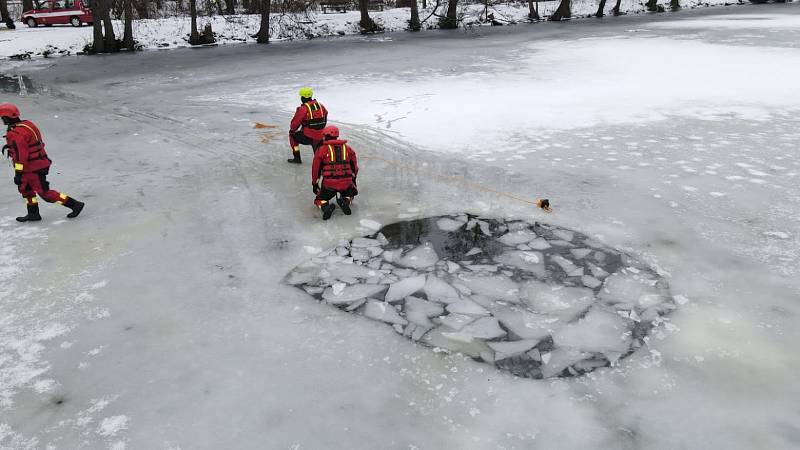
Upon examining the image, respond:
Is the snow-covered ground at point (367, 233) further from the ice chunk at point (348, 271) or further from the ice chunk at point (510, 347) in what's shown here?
the ice chunk at point (348, 271)

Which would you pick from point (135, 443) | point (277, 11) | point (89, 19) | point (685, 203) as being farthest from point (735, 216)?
point (89, 19)

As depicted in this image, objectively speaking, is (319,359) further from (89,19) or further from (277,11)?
(89,19)

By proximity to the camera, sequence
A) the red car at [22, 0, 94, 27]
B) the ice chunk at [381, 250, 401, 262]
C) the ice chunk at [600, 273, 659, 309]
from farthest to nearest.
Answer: the red car at [22, 0, 94, 27] < the ice chunk at [381, 250, 401, 262] < the ice chunk at [600, 273, 659, 309]

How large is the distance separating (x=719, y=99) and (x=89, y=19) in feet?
102

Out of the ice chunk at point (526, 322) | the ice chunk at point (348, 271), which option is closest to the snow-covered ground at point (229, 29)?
the ice chunk at point (348, 271)

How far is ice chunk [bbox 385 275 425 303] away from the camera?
201 inches

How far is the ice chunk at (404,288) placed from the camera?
5102 millimetres

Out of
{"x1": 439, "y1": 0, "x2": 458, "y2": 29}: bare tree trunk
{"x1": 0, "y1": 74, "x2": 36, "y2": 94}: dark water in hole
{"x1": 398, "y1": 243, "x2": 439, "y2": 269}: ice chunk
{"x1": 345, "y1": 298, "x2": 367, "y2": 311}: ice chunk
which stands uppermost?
{"x1": 439, "y1": 0, "x2": 458, "y2": 29}: bare tree trunk

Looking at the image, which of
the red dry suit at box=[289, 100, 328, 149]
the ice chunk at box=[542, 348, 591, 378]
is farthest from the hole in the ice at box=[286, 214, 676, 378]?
the red dry suit at box=[289, 100, 328, 149]

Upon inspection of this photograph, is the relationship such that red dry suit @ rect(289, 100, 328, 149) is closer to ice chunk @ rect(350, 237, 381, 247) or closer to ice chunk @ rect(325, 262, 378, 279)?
ice chunk @ rect(350, 237, 381, 247)

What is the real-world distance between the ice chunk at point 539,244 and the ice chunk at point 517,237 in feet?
0.20

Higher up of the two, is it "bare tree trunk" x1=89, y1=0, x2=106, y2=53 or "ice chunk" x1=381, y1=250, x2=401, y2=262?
"bare tree trunk" x1=89, y1=0, x2=106, y2=53

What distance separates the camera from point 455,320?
4707mm

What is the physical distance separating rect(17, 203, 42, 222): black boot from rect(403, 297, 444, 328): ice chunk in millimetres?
5108
